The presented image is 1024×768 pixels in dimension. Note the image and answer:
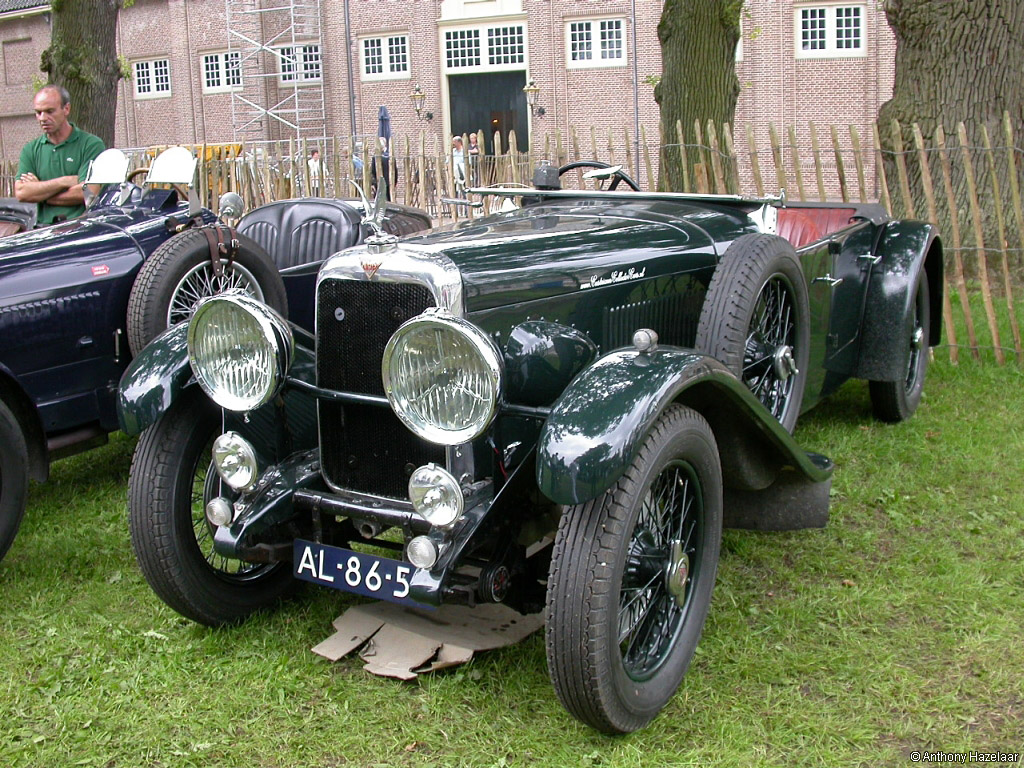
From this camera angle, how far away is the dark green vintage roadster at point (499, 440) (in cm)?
267

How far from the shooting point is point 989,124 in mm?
7836

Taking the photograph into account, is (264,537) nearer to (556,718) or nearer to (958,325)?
(556,718)

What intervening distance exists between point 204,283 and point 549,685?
112 inches

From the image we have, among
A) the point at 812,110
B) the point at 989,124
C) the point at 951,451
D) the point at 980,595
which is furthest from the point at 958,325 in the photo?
the point at 812,110

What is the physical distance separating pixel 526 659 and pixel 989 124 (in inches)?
255

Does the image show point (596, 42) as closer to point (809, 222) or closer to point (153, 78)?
point (153, 78)

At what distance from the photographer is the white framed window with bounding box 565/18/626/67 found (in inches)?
1084

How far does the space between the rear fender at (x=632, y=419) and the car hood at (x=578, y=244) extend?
1.39ft

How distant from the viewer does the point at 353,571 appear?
2943 millimetres

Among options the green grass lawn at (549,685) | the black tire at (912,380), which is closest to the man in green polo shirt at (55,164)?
the green grass lawn at (549,685)

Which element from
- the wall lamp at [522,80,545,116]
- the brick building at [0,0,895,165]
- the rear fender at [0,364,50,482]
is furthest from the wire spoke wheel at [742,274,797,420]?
the wall lamp at [522,80,545,116]

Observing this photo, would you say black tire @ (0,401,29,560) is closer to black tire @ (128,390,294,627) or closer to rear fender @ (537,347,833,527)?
black tire @ (128,390,294,627)

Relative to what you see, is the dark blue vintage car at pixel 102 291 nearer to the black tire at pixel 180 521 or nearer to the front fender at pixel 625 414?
the black tire at pixel 180 521

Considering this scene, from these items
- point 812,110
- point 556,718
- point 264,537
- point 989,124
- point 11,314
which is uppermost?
point 812,110
